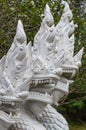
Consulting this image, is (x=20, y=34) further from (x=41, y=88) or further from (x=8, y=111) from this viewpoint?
(x=41, y=88)

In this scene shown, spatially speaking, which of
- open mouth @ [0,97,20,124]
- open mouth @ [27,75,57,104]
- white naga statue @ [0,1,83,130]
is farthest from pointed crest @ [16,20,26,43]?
open mouth @ [27,75,57,104]

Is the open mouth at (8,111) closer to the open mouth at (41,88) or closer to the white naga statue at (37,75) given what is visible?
the white naga statue at (37,75)

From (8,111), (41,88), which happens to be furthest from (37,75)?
(8,111)

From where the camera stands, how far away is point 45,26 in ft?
18.8

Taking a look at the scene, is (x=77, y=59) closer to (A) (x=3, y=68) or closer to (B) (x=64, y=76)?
(B) (x=64, y=76)

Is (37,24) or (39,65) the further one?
(37,24)

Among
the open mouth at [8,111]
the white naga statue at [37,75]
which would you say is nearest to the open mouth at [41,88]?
the white naga statue at [37,75]

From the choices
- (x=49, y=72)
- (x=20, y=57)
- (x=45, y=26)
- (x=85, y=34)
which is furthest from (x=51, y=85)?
(x=85, y=34)

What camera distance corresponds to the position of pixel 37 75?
5.41m

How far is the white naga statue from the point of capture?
15.1ft

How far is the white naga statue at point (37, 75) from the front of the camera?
15.1 ft

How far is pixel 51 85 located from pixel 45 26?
24.2 inches

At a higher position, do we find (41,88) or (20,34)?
(20,34)

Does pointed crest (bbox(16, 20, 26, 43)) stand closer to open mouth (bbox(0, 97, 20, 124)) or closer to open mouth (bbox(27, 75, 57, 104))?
open mouth (bbox(0, 97, 20, 124))
